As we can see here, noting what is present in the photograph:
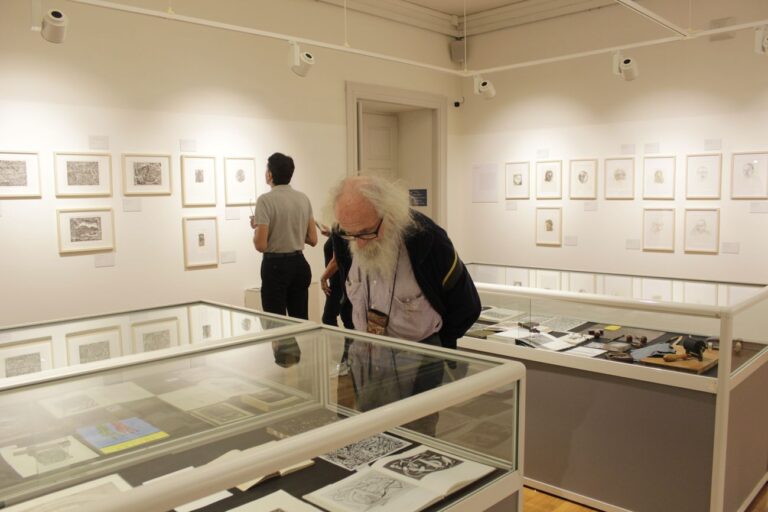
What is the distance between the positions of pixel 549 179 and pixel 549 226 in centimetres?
54

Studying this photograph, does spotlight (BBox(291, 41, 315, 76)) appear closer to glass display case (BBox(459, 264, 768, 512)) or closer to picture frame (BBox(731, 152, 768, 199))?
glass display case (BBox(459, 264, 768, 512))

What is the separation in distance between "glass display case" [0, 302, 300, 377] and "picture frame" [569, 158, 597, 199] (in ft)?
17.0

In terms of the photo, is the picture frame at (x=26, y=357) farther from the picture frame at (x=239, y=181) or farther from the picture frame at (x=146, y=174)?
the picture frame at (x=239, y=181)

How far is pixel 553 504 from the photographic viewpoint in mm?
3457

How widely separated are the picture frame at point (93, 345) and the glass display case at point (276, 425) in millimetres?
108

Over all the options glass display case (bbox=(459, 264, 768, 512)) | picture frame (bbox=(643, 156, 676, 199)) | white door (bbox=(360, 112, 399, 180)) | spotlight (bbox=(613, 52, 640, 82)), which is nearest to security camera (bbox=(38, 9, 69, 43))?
glass display case (bbox=(459, 264, 768, 512))

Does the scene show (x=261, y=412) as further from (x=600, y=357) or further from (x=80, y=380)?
(x=600, y=357)

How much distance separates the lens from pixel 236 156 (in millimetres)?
5949

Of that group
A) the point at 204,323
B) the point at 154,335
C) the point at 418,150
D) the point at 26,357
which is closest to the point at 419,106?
the point at 418,150

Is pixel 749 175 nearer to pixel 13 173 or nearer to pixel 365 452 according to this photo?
pixel 365 452

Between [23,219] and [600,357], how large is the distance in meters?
4.04

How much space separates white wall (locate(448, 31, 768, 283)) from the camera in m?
6.04

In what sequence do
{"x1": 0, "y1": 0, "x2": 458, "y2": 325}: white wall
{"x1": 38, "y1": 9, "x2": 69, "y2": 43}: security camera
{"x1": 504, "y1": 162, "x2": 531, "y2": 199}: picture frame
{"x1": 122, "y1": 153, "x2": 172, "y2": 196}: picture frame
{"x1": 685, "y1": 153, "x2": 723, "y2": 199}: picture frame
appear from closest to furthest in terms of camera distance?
{"x1": 38, "y1": 9, "x2": 69, "y2": 43}: security camera < {"x1": 0, "y1": 0, "x2": 458, "y2": 325}: white wall < {"x1": 122, "y1": 153, "x2": 172, "y2": 196}: picture frame < {"x1": 685, "y1": 153, "x2": 723, "y2": 199}: picture frame < {"x1": 504, "y1": 162, "x2": 531, "y2": 199}: picture frame

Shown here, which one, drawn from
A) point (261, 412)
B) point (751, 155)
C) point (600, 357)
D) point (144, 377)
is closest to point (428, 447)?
point (261, 412)
